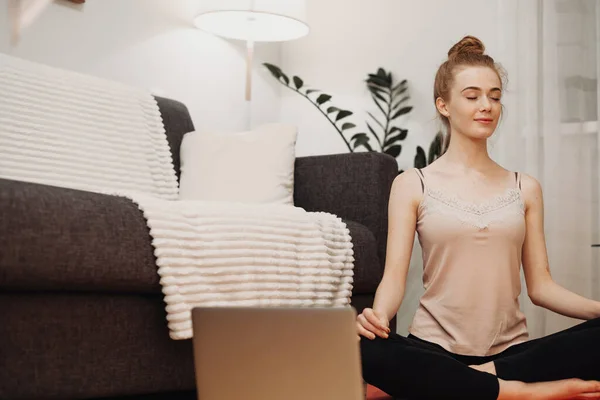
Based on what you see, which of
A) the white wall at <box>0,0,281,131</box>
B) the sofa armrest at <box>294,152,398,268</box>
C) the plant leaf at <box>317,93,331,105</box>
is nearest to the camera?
the sofa armrest at <box>294,152,398,268</box>

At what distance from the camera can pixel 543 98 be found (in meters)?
2.34

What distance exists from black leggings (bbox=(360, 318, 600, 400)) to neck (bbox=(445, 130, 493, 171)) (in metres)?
0.42

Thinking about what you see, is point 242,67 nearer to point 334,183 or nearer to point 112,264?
point 334,183

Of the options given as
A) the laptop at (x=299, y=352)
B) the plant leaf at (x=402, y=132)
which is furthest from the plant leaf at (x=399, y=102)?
the laptop at (x=299, y=352)

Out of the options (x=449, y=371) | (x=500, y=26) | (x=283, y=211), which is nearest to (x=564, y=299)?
(x=449, y=371)

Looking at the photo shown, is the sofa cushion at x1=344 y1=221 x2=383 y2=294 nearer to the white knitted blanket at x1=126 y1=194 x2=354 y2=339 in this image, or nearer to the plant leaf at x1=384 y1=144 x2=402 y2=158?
the white knitted blanket at x1=126 y1=194 x2=354 y2=339

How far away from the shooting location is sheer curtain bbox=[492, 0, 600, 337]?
2.27m

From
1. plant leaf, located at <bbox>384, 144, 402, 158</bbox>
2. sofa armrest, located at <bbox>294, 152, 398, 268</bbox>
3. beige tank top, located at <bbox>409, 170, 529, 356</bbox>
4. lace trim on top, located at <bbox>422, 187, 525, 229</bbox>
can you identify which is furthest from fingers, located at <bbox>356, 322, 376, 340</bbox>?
plant leaf, located at <bbox>384, 144, 402, 158</bbox>

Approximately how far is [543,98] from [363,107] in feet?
2.71

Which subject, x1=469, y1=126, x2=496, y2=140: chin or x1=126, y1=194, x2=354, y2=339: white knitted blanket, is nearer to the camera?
x1=126, y1=194, x2=354, y2=339: white knitted blanket

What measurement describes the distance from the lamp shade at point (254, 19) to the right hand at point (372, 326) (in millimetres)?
1464

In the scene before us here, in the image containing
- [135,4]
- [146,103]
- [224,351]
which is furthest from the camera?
[135,4]

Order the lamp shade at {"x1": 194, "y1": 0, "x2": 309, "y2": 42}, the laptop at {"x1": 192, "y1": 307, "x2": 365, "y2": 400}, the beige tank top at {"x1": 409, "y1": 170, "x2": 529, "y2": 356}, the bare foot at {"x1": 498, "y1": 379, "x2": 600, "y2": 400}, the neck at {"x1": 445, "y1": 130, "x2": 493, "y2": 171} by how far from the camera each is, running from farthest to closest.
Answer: the lamp shade at {"x1": 194, "y1": 0, "x2": 309, "y2": 42}
the neck at {"x1": 445, "y1": 130, "x2": 493, "y2": 171}
the beige tank top at {"x1": 409, "y1": 170, "x2": 529, "y2": 356}
the bare foot at {"x1": 498, "y1": 379, "x2": 600, "y2": 400}
the laptop at {"x1": 192, "y1": 307, "x2": 365, "y2": 400}

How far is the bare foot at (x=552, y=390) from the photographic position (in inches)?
50.1
